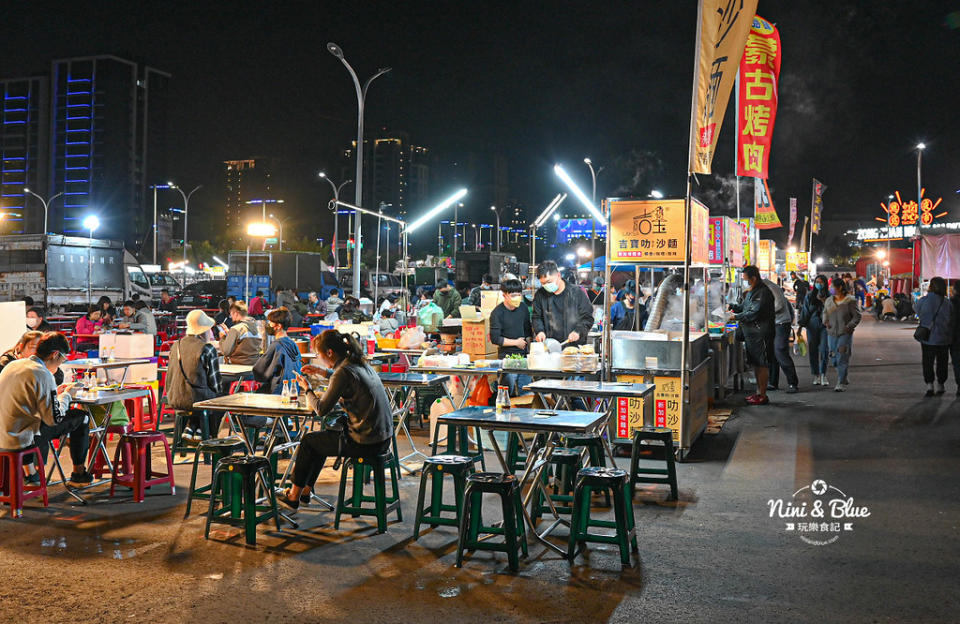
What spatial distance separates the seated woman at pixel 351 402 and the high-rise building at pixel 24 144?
12217cm

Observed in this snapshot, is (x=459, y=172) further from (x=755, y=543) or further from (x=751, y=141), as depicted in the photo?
(x=755, y=543)

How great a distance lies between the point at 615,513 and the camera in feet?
18.8

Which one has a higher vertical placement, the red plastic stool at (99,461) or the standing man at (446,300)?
the standing man at (446,300)

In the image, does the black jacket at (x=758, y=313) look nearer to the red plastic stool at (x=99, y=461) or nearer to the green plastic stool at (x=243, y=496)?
the green plastic stool at (x=243, y=496)

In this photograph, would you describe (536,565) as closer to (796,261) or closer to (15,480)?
(15,480)

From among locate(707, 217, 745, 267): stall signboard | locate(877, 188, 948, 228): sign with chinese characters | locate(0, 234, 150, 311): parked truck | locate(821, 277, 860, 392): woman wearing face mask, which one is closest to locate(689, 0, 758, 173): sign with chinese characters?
locate(821, 277, 860, 392): woman wearing face mask

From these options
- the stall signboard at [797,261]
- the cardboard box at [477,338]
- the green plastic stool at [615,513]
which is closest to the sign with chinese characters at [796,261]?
the stall signboard at [797,261]

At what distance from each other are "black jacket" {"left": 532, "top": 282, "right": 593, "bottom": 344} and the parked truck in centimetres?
2188

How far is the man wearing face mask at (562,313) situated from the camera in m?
10.4

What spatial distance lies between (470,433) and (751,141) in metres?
8.83

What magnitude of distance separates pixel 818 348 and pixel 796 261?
808 inches

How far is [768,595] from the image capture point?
505 centimetres

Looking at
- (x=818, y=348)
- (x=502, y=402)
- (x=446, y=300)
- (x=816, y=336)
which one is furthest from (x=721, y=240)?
(x=502, y=402)

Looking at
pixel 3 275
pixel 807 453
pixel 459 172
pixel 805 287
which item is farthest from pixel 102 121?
pixel 807 453
